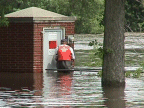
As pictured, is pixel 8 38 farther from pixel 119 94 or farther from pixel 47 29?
pixel 119 94

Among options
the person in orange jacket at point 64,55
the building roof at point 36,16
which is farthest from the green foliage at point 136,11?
the building roof at point 36,16

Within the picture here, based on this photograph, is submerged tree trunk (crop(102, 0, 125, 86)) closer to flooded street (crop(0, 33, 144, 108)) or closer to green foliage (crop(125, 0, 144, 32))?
flooded street (crop(0, 33, 144, 108))

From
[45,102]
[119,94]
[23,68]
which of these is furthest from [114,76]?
[23,68]

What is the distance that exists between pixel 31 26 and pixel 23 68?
1.56 m

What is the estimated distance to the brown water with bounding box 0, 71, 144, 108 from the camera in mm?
15516

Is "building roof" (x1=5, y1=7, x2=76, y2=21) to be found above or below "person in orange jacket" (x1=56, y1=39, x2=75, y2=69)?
above

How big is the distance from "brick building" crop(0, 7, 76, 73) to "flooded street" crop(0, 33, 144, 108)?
135 centimetres

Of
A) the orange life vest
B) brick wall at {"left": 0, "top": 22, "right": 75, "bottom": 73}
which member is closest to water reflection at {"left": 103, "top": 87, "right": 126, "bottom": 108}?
the orange life vest

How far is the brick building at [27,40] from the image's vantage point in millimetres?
25828

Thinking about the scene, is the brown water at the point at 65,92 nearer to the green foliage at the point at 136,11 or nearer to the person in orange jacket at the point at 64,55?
the person in orange jacket at the point at 64,55

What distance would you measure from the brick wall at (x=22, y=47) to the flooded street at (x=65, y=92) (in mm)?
1323

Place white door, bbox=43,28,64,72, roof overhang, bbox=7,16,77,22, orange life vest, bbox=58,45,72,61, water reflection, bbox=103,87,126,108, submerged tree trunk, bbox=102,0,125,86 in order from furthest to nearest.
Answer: white door, bbox=43,28,64,72 < roof overhang, bbox=7,16,77,22 < orange life vest, bbox=58,45,72,61 < submerged tree trunk, bbox=102,0,125,86 < water reflection, bbox=103,87,126,108

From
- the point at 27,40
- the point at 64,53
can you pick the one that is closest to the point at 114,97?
the point at 64,53

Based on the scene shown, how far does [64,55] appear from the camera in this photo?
25172mm
